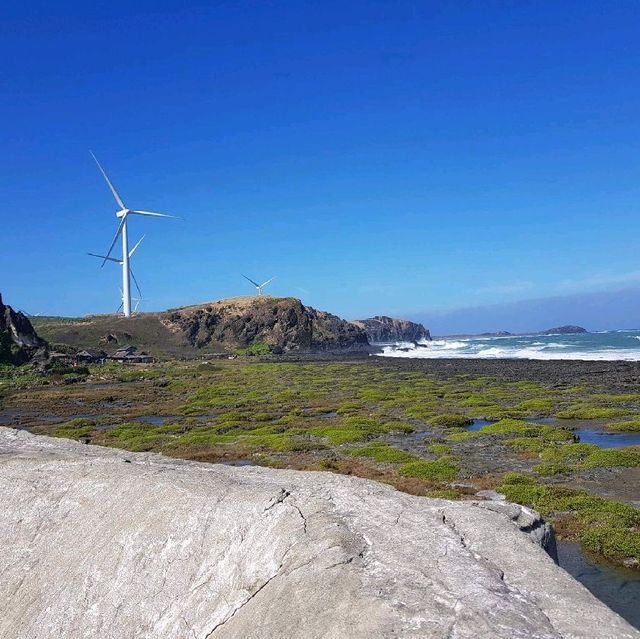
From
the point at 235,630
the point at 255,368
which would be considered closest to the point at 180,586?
the point at 235,630

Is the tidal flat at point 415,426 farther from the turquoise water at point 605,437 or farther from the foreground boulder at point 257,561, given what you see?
the foreground boulder at point 257,561

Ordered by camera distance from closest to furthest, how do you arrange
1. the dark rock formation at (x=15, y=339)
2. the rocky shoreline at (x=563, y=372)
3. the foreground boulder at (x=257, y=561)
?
the foreground boulder at (x=257, y=561), the rocky shoreline at (x=563, y=372), the dark rock formation at (x=15, y=339)

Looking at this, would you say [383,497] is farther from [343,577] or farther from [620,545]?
[620,545]

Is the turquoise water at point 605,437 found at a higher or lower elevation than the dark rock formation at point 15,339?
lower

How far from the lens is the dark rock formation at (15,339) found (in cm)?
12181

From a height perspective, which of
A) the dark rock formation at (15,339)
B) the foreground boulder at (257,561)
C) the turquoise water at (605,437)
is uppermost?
the dark rock formation at (15,339)

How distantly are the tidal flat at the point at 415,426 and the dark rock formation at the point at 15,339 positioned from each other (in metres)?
17.6

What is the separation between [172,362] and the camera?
15288 cm

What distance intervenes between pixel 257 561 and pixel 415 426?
39.2 m

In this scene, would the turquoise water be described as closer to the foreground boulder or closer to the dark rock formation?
the foreground boulder

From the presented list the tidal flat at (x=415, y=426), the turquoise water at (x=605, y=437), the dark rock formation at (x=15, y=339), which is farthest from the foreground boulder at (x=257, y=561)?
the dark rock formation at (x=15, y=339)

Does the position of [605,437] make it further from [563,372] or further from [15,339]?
[15,339]

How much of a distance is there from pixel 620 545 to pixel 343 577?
1472 centimetres

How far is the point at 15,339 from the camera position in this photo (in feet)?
441
